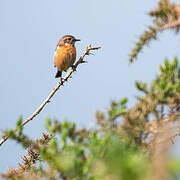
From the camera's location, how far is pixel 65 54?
10.1m

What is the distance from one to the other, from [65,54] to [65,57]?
12 cm

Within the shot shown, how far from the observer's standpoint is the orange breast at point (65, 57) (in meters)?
10.0

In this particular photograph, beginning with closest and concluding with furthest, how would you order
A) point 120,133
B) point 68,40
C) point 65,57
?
point 120,133 < point 65,57 < point 68,40

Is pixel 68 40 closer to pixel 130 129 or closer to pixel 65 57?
pixel 65 57

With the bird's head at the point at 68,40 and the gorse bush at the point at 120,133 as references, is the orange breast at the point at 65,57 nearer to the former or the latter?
the bird's head at the point at 68,40

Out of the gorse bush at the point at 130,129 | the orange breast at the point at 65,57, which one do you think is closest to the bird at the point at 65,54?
the orange breast at the point at 65,57

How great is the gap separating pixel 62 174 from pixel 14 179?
469 millimetres

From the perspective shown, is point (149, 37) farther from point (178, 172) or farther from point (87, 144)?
point (178, 172)

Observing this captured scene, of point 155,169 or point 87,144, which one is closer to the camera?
point 155,169

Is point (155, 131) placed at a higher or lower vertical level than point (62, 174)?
higher

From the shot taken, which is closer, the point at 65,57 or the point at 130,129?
the point at 130,129

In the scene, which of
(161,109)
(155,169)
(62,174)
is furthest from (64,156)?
(155,169)

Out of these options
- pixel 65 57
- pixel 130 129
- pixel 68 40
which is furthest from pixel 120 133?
pixel 68 40

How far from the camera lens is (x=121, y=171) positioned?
88 cm
